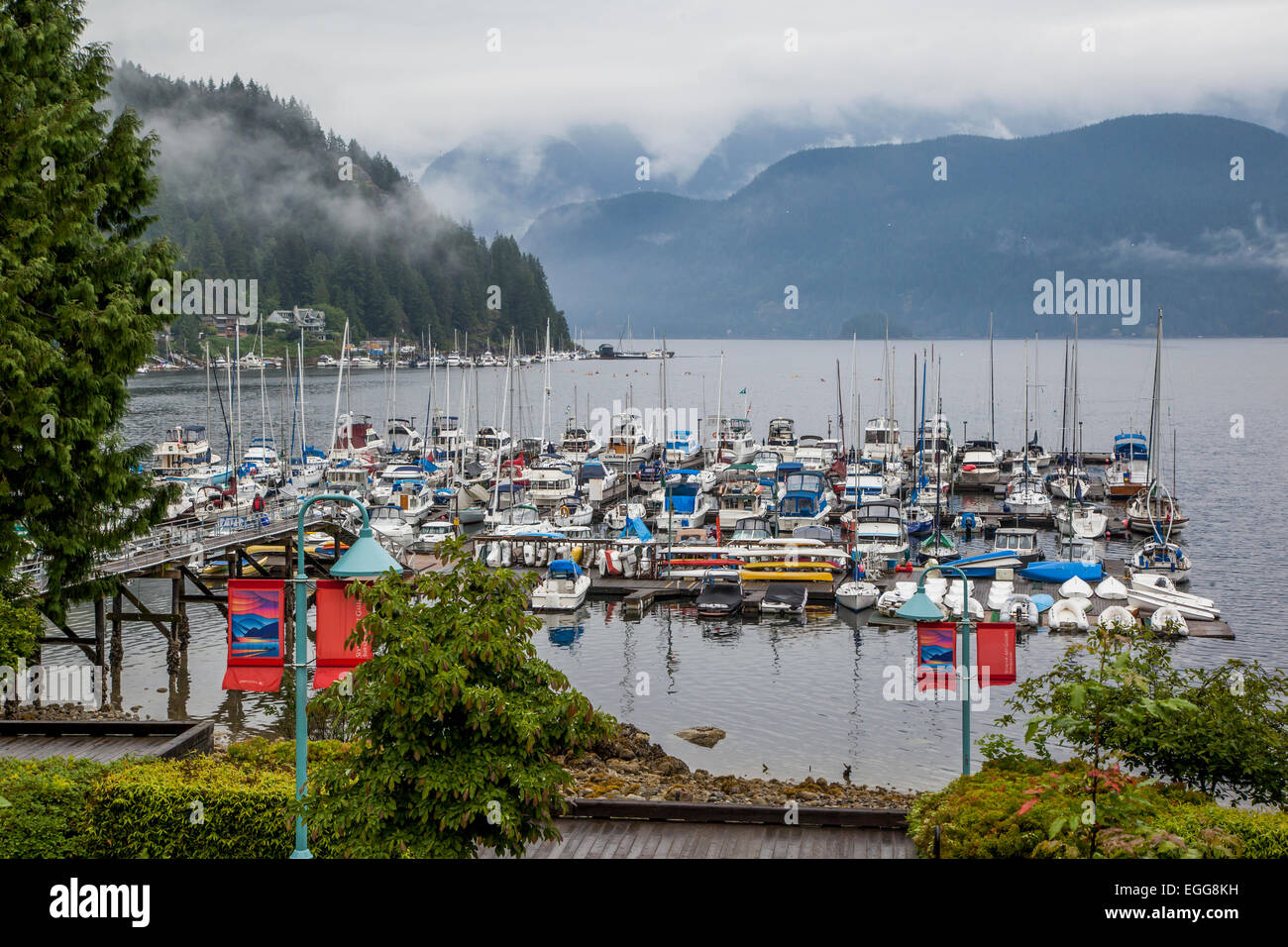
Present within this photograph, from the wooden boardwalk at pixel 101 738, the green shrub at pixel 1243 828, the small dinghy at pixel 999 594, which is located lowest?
the small dinghy at pixel 999 594

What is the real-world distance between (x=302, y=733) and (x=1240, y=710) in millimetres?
16009

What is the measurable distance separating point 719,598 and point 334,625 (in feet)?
115

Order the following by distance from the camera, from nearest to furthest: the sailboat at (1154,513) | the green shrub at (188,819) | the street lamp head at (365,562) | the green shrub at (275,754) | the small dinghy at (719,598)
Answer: the street lamp head at (365,562) < the green shrub at (188,819) < the green shrub at (275,754) < the small dinghy at (719,598) < the sailboat at (1154,513)

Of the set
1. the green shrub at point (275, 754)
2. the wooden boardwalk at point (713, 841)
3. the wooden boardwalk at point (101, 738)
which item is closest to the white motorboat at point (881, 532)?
the green shrub at point (275, 754)

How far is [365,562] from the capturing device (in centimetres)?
1547

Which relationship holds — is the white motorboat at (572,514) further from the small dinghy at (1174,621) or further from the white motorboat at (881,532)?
the small dinghy at (1174,621)

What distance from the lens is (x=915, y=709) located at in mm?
39219

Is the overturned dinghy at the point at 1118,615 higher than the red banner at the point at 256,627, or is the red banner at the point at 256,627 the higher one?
the red banner at the point at 256,627

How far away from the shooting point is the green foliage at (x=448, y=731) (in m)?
14.2

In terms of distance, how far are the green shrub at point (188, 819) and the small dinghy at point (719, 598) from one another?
34440 millimetres

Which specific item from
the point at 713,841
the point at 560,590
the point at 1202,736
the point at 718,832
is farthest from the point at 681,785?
the point at 560,590
